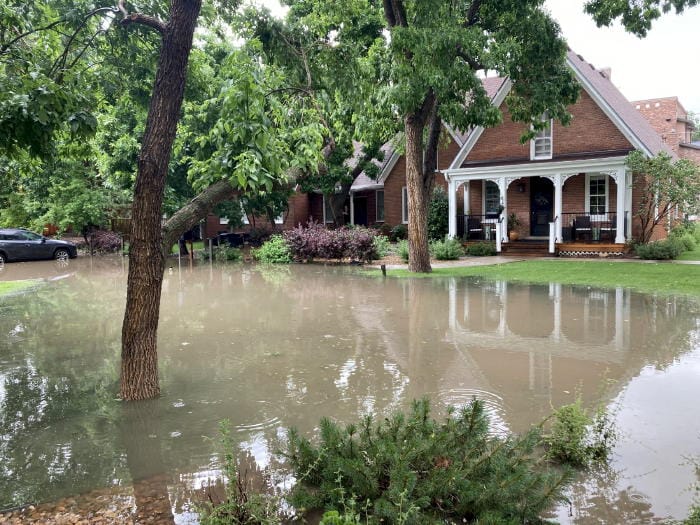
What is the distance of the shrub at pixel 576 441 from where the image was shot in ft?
15.0

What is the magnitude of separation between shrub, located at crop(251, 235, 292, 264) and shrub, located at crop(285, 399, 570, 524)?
769 inches

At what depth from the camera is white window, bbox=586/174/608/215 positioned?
896 inches

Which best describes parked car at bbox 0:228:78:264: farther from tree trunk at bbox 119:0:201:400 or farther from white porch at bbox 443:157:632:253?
tree trunk at bbox 119:0:201:400

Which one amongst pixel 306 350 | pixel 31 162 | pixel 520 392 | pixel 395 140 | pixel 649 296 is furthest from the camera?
pixel 395 140

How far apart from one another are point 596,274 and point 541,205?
893 cm

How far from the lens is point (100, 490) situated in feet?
14.3

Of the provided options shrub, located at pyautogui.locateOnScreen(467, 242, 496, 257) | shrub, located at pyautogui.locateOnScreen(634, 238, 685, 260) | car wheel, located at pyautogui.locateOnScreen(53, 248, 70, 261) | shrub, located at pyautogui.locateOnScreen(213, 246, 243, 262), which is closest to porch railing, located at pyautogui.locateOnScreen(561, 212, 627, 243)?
shrub, located at pyautogui.locateOnScreen(634, 238, 685, 260)

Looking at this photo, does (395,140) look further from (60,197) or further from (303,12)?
(60,197)

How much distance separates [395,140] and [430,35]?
7.66 meters

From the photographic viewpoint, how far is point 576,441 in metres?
4.58

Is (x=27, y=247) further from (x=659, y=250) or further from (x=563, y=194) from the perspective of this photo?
(x=659, y=250)

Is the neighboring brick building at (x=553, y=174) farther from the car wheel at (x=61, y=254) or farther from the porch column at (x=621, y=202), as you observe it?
the car wheel at (x=61, y=254)

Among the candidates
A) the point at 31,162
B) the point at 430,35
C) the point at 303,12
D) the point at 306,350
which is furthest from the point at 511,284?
the point at 303,12

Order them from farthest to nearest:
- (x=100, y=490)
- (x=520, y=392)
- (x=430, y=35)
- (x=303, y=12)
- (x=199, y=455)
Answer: (x=303, y=12) < (x=430, y=35) < (x=520, y=392) < (x=199, y=455) < (x=100, y=490)
